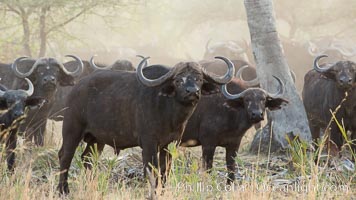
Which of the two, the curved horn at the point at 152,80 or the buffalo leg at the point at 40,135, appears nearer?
the curved horn at the point at 152,80

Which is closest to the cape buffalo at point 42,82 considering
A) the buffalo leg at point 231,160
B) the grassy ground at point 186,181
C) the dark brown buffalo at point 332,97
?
the grassy ground at point 186,181

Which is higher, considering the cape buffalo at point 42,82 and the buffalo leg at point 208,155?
the cape buffalo at point 42,82

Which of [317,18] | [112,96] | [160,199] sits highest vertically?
[317,18]

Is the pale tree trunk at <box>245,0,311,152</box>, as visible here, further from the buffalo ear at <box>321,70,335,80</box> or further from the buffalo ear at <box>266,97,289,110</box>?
the buffalo ear at <box>266,97,289,110</box>

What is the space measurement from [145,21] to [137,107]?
30.3 m

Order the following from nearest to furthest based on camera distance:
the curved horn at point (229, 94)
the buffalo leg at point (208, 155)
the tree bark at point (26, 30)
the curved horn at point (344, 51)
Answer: the curved horn at point (229, 94)
the buffalo leg at point (208, 155)
the tree bark at point (26, 30)
the curved horn at point (344, 51)

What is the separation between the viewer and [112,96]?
9.87 meters

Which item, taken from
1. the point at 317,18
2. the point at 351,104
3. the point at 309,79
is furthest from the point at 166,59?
the point at 351,104

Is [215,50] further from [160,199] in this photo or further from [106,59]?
[160,199]

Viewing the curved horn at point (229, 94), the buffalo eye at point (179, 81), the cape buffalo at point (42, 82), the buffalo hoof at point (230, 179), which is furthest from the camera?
the cape buffalo at point (42, 82)

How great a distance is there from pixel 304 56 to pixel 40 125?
1545 centimetres

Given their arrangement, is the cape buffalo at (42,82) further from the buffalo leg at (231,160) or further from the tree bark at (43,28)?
the tree bark at (43,28)

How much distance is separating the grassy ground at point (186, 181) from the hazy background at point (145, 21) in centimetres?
1106

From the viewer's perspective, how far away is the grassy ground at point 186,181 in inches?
292
